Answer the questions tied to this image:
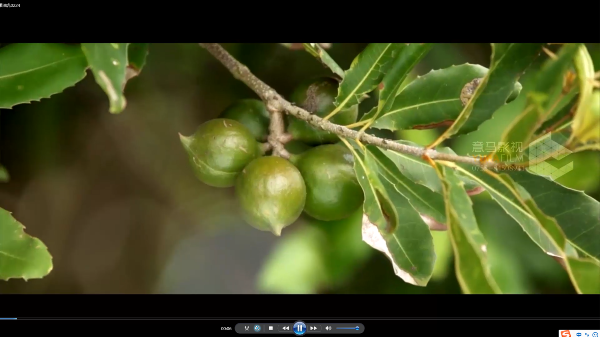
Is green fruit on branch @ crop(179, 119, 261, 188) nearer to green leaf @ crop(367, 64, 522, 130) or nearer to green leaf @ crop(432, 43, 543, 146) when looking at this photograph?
green leaf @ crop(367, 64, 522, 130)

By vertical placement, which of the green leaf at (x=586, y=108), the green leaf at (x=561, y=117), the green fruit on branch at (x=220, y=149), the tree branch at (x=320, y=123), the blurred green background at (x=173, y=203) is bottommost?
the blurred green background at (x=173, y=203)

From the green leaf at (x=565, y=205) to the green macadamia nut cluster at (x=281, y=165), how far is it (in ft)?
1.03

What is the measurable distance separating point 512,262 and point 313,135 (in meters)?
0.67

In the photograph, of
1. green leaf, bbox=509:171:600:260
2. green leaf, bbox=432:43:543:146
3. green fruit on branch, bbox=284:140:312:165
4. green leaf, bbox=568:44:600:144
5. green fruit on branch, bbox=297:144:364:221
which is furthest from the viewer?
green fruit on branch, bbox=284:140:312:165

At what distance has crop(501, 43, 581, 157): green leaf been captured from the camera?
23.0 inches

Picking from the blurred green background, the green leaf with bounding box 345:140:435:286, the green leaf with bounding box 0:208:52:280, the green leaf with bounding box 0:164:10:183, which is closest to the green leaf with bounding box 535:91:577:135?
the green leaf with bounding box 345:140:435:286

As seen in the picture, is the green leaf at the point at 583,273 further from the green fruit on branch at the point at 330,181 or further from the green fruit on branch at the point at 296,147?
the green fruit on branch at the point at 296,147

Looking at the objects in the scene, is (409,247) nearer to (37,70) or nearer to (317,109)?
(317,109)

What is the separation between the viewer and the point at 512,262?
3.93ft

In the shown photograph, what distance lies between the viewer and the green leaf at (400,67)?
2.53 ft

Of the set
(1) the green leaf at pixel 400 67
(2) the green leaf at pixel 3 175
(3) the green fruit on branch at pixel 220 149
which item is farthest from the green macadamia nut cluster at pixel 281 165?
(2) the green leaf at pixel 3 175
